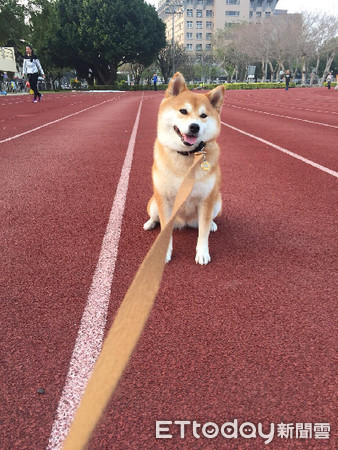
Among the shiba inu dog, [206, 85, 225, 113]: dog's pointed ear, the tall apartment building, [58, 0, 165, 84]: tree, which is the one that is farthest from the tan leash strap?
the tall apartment building

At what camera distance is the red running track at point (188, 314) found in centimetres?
148

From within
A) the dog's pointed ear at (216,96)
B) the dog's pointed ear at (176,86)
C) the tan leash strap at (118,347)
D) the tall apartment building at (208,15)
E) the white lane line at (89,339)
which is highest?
the tall apartment building at (208,15)

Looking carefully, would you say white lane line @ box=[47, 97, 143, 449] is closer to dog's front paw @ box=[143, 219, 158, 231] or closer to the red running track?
the red running track

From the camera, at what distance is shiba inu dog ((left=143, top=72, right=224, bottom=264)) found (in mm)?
2535

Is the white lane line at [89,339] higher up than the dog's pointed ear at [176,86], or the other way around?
the dog's pointed ear at [176,86]

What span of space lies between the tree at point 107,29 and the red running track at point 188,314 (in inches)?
1916

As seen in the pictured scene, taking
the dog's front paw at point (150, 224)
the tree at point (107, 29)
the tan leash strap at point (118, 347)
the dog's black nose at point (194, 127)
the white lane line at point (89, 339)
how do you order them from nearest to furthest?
the tan leash strap at point (118, 347), the white lane line at point (89, 339), the dog's black nose at point (194, 127), the dog's front paw at point (150, 224), the tree at point (107, 29)

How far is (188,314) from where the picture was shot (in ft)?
6.94

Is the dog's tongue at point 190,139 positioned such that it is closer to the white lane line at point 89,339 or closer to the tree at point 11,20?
the white lane line at point 89,339

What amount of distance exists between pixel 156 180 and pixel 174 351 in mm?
1391

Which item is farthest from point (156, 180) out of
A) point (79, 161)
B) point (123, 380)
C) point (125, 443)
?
point (79, 161)

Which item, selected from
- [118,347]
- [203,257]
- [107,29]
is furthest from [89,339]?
[107,29]

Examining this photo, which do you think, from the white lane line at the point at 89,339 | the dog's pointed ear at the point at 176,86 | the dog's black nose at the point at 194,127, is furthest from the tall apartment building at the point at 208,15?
the white lane line at the point at 89,339

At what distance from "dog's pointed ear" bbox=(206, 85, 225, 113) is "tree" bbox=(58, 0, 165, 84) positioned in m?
49.4
